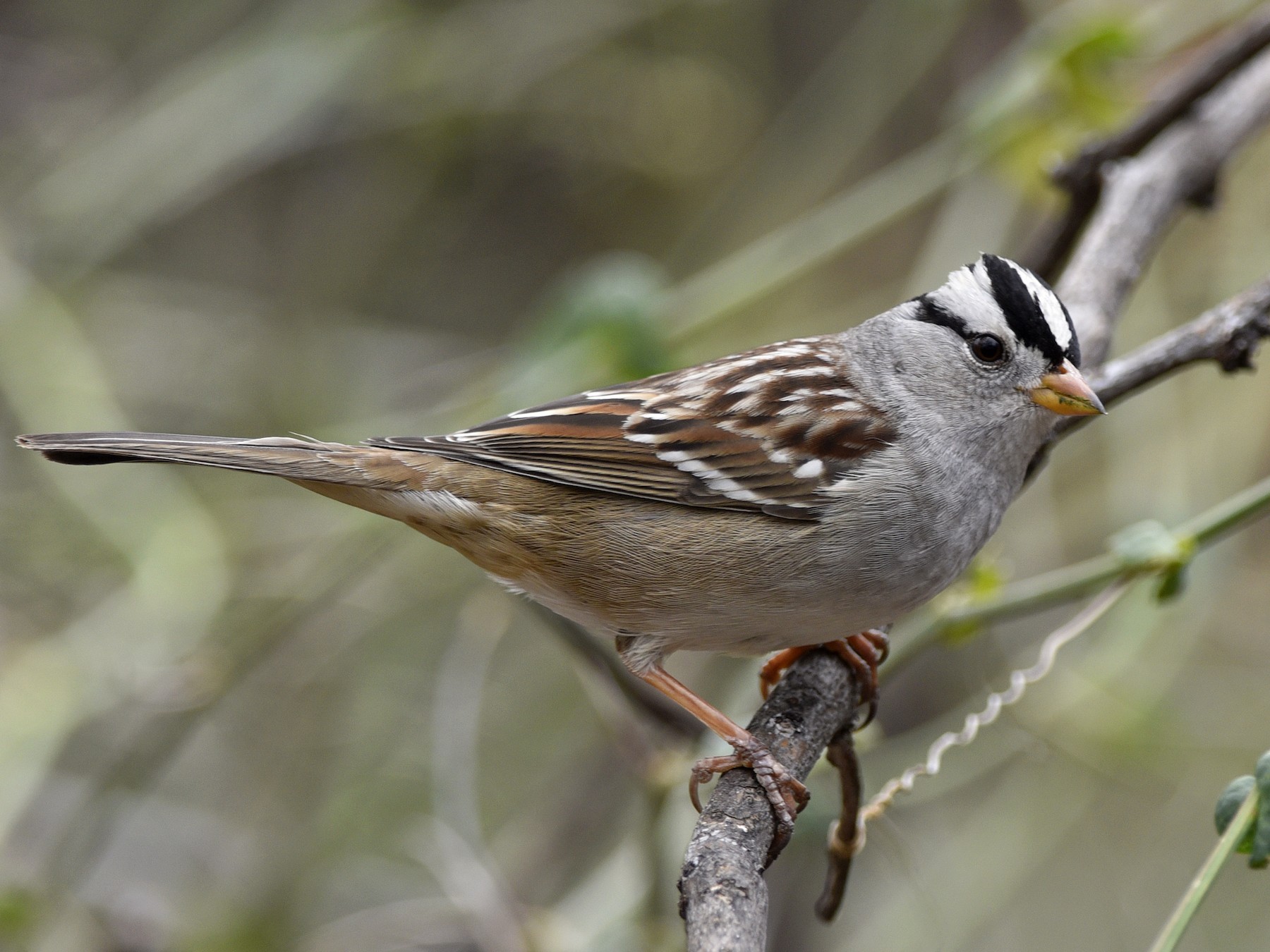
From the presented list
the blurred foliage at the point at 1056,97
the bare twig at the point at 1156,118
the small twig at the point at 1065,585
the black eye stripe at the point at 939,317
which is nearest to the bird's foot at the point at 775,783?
the small twig at the point at 1065,585

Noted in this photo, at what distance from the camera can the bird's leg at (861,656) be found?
97.4 inches

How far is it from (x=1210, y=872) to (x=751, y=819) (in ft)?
2.08

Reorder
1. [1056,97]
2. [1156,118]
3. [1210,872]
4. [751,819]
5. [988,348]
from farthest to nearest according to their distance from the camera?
[1056,97] < [1156,118] < [988,348] < [751,819] < [1210,872]

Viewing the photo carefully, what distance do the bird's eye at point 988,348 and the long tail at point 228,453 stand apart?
1232mm

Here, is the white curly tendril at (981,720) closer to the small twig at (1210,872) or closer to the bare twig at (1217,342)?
the bare twig at (1217,342)

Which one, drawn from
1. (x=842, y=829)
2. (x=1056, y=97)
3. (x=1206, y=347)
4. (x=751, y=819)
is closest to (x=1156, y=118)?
(x=1056, y=97)

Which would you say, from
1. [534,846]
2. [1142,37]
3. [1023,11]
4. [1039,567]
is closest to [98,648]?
[534,846]

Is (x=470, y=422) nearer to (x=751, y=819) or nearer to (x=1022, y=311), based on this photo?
(x=1022, y=311)

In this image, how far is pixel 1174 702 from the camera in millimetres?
3582

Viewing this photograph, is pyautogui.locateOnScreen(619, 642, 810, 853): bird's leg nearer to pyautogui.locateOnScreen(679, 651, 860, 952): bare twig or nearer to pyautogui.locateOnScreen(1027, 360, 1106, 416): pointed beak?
pyautogui.locateOnScreen(679, 651, 860, 952): bare twig

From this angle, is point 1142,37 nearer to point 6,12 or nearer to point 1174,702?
point 1174,702

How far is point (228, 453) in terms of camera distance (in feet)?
7.85

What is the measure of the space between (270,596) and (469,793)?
781 millimetres

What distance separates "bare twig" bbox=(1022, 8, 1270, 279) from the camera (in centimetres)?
283
